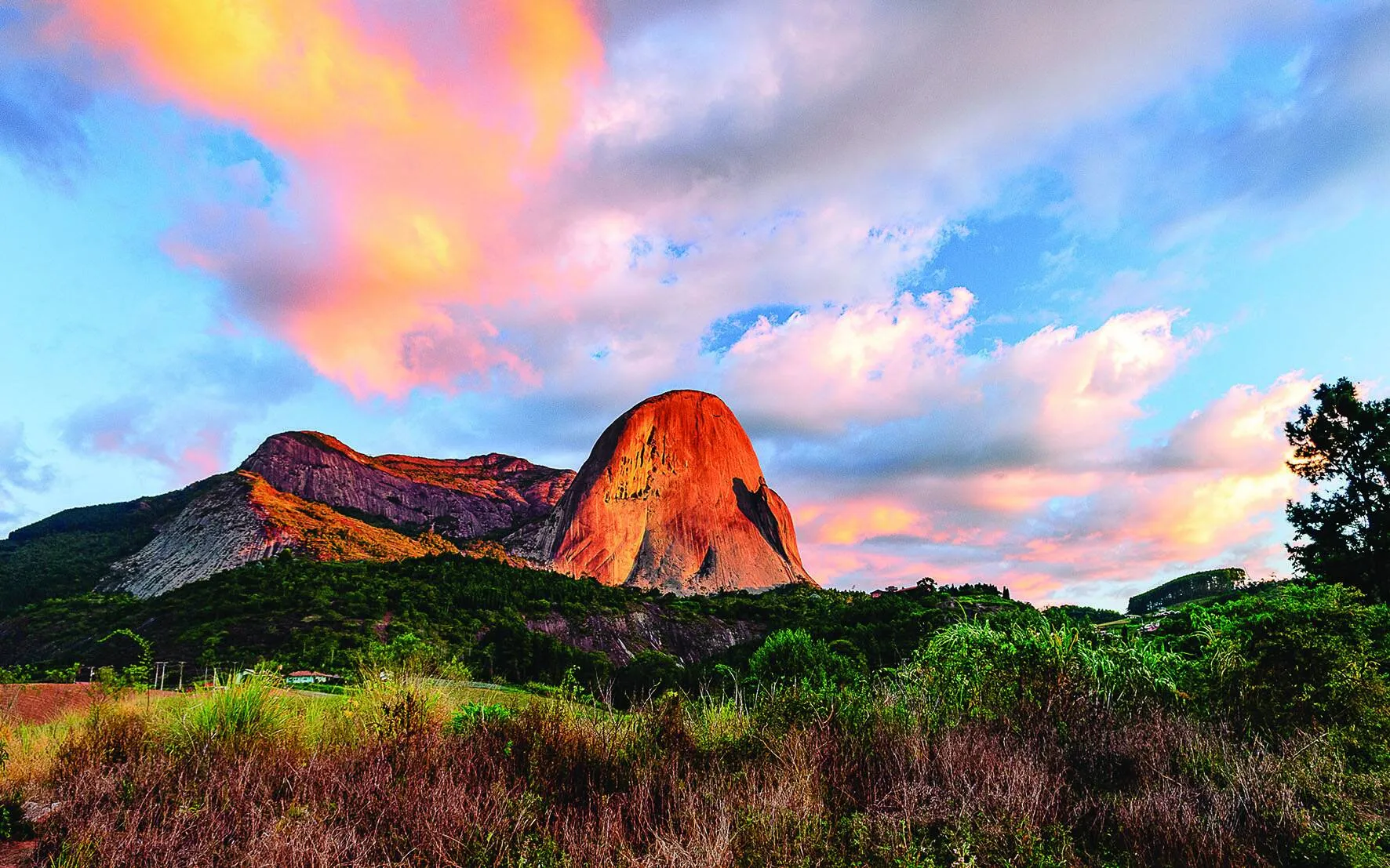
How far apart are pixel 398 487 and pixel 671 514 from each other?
48.9 metres

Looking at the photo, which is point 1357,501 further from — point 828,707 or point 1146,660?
point 828,707

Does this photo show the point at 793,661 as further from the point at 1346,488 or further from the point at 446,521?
the point at 446,521

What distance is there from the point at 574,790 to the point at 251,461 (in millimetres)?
119209

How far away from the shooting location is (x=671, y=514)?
318ft

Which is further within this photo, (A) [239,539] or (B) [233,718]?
(A) [239,539]

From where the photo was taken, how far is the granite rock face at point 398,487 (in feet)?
338

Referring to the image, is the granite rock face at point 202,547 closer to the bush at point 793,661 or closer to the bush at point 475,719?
the bush at point 793,661

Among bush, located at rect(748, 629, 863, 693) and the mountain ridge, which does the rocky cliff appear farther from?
bush, located at rect(748, 629, 863, 693)

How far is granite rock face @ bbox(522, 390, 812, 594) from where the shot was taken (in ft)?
299

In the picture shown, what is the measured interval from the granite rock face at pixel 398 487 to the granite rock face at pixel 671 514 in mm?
19306

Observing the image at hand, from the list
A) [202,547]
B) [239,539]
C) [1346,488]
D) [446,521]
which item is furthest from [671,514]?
[1346,488]

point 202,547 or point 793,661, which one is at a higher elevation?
point 202,547

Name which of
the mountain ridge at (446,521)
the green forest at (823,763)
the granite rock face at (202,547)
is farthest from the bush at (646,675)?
the granite rock face at (202,547)

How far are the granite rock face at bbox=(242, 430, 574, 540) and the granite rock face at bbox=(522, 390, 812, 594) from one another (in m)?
19.3
